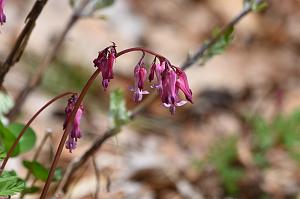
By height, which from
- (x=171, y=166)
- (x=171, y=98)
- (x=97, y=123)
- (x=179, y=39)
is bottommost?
(x=171, y=98)

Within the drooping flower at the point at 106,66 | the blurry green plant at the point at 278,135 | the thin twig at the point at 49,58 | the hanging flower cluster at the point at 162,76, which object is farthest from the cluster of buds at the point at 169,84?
the blurry green plant at the point at 278,135

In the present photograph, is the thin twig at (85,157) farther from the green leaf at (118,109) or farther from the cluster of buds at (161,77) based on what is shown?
the cluster of buds at (161,77)

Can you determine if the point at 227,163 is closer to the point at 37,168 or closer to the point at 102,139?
the point at 102,139

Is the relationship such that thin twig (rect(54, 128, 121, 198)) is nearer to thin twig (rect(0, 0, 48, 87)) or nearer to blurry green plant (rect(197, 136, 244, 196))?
thin twig (rect(0, 0, 48, 87))

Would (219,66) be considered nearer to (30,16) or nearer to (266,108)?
(266,108)

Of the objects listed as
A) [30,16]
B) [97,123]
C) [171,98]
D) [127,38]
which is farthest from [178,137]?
[171,98]

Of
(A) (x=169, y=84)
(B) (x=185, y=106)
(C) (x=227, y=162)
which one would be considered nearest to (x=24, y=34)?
(A) (x=169, y=84)
